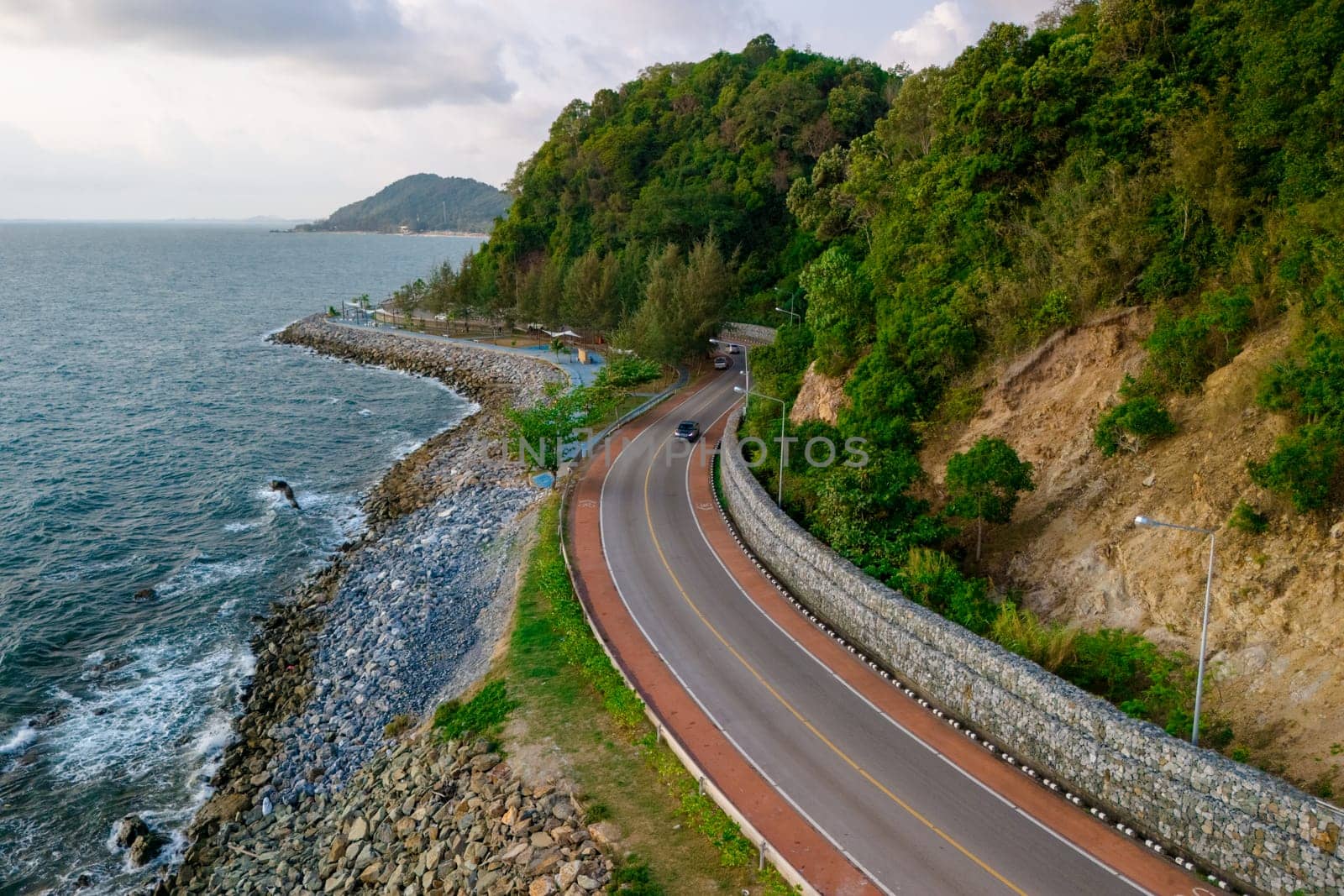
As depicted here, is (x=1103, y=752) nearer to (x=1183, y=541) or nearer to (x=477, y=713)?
(x=1183, y=541)

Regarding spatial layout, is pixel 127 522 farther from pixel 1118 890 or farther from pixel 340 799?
pixel 1118 890

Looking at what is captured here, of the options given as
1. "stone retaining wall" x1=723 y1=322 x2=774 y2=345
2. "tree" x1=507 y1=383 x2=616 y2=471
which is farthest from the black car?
"stone retaining wall" x1=723 y1=322 x2=774 y2=345

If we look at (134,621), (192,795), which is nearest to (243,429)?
(134,621)

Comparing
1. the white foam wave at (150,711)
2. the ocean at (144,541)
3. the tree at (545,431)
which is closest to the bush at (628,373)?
the tree at (545,431)

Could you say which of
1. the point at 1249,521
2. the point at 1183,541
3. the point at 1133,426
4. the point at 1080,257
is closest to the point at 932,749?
the point at 1183,541

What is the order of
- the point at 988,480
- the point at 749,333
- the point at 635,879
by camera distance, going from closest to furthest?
the point at 635,879 → the point at 988,480 → the point at 749,333

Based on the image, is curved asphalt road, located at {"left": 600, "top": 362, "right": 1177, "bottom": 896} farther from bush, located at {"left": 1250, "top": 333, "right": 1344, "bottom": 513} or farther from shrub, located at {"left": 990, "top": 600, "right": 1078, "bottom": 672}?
bush, located at {"left": 1250, "top": 333, "right": 1344, "bottom": 513}
